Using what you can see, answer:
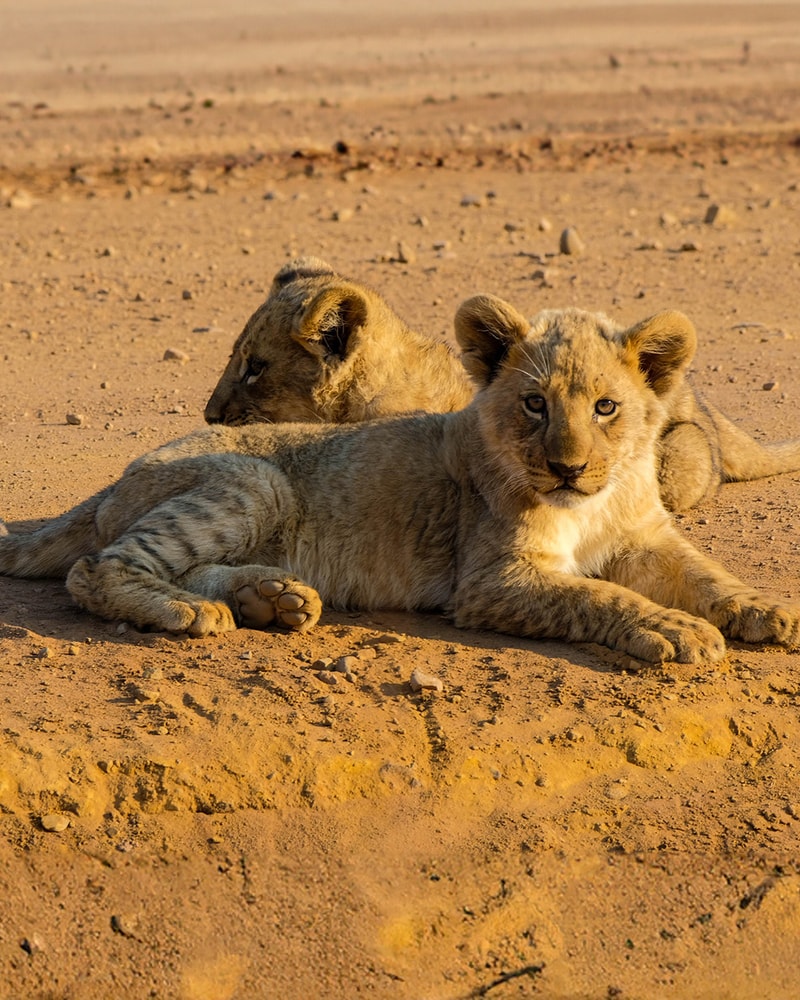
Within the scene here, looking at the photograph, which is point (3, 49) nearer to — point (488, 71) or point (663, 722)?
point (488, 71)

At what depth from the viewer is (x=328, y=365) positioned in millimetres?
7434

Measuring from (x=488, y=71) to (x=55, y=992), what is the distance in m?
25.4

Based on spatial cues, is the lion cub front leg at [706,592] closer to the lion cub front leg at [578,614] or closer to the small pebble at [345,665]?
the lion cub front leg at [578,614]

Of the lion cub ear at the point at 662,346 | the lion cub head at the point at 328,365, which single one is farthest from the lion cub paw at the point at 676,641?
the lion cub head at the point at 328,365

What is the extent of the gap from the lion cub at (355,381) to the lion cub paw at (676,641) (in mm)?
1794

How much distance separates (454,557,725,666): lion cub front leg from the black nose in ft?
1.55

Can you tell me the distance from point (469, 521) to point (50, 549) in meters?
1.84

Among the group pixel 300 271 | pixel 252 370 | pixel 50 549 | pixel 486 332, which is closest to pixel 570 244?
pixel 300 271

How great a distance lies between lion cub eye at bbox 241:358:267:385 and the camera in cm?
762

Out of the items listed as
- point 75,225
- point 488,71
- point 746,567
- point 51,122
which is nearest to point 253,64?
point 488,71

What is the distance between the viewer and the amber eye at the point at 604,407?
18.7 ft

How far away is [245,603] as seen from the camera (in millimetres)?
5852

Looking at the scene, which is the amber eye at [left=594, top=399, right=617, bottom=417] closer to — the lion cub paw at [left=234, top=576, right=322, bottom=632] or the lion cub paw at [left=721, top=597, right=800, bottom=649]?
the lion cub paw at [left=721, top=597, right=800, bottom=649]

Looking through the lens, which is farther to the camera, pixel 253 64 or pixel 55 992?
pixel 253 64
